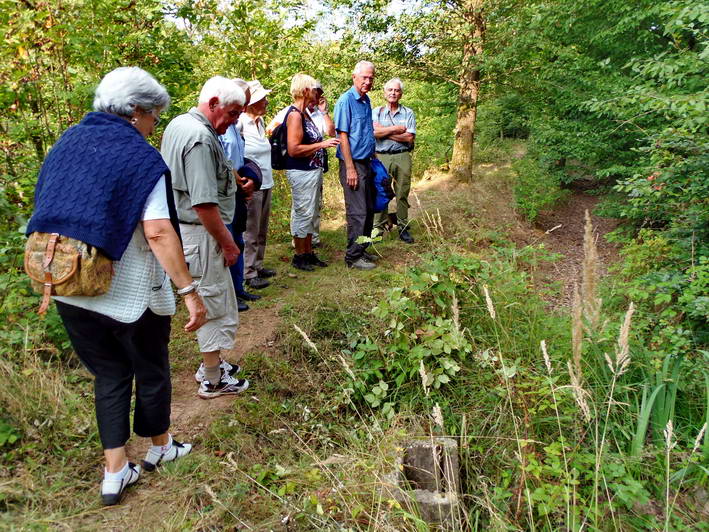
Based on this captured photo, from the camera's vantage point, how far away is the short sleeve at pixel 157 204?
209 centimetres

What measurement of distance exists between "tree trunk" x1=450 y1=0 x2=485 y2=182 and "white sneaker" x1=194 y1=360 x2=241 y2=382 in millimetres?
7089

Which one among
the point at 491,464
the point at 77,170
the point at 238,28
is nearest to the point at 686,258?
the point at 491,464

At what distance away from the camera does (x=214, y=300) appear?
301 cm

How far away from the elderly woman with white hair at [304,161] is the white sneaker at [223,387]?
→ 2.38 m

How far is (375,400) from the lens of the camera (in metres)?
2.91

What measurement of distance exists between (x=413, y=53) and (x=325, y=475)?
8283 mm

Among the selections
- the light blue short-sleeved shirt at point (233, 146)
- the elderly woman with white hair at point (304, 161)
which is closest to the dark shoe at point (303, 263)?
the elderly woman with white hair at point (304, 161)

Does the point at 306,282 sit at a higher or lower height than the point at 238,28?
lower

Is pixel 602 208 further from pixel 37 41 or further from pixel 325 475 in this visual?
pixel 37 41

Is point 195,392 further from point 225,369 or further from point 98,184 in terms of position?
point 98,184

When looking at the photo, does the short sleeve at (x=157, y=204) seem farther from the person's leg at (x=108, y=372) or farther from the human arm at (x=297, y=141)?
the human arm at (x=297, y=141)

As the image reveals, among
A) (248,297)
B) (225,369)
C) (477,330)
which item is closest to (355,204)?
(248,297)

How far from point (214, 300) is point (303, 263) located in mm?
2670

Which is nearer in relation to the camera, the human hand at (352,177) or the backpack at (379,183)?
the human hand at (352,177)
